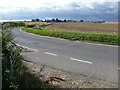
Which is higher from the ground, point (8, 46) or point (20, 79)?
point (8, 46)

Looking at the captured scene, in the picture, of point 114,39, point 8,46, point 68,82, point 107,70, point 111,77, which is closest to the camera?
point 8,46

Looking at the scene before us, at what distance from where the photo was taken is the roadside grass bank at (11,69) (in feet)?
12.4

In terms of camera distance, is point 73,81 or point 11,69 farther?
point 73,81

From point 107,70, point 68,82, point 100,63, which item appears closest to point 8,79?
point 68,82

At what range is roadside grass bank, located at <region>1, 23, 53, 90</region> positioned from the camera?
3.78 meters

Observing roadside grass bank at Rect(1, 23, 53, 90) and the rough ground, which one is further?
the rough ground

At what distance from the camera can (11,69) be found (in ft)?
13.6

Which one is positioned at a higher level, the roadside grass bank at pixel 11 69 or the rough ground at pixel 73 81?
the roadside grass bank at pixel 11 69

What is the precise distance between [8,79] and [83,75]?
119 inches

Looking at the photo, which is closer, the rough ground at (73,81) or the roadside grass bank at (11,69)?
the roadside grass bank at (11,69)

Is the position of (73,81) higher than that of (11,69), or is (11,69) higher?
(11,69)

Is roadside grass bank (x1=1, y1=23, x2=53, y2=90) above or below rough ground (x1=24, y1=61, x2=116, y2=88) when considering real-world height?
above

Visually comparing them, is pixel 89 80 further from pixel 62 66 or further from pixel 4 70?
pixel 4 70

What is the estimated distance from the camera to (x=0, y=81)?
364 centimetres
